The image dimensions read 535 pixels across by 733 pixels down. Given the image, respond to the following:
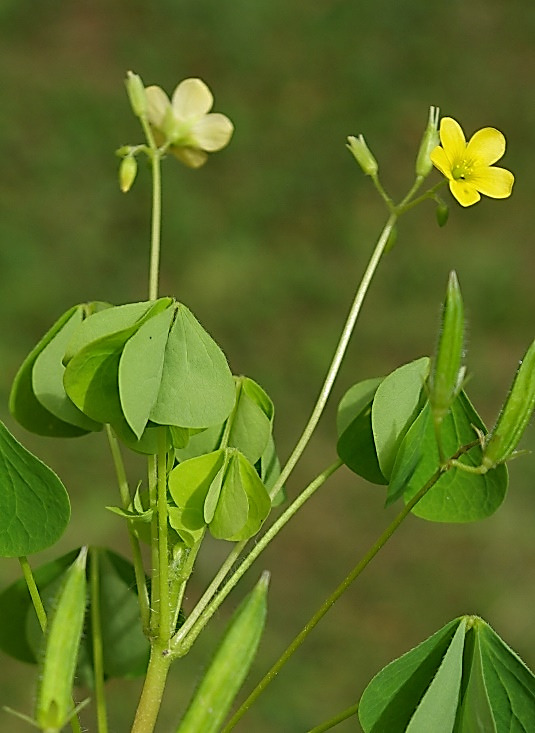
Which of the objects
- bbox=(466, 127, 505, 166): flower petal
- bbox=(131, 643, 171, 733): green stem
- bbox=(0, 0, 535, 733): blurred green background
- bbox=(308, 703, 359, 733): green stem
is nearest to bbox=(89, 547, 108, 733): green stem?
bbox=(131, 643, 171, 733): green stem

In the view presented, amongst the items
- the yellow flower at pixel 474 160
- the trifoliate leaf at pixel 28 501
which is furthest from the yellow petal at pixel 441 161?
the trifoliate leaf at pixel 28 501

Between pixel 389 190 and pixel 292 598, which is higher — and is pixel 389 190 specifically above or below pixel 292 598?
above

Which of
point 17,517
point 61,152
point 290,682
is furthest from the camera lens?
point 61,152

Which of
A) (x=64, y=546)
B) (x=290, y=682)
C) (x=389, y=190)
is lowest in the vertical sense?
(x=290, y=682)

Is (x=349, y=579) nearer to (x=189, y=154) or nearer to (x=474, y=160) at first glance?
(x=474, y=160)

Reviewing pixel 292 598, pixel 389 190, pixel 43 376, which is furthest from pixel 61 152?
pixel 43 376

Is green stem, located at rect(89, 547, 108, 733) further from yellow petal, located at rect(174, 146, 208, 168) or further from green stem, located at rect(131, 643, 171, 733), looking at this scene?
yellow petal, located at rect(174, 146, 208, 168)

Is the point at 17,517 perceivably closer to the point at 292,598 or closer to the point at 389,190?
the point at 292,598
